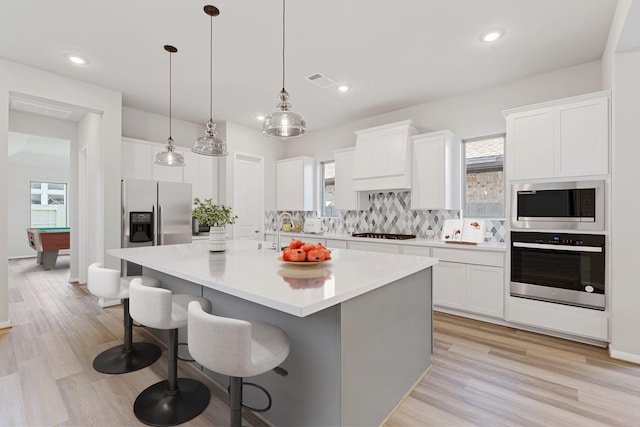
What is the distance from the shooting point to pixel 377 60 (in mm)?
3184

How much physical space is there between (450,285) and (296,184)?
10.6 ft

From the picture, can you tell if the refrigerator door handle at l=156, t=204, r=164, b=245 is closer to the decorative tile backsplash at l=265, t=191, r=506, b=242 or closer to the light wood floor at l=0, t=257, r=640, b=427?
the light wood floor at l=0, t=257, r=640, b=427

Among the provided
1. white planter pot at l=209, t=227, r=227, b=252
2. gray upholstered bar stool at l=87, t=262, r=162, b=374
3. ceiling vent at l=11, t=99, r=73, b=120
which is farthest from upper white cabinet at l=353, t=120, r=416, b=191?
ceiling vent at l=11, t=99, r=73, b=120

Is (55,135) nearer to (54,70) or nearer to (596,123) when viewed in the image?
(54,70)

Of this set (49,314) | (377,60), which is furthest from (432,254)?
(49,314)

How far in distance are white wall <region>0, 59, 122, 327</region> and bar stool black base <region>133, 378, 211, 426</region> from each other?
8.15ft

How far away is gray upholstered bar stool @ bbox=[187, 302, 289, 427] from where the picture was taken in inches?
48.9

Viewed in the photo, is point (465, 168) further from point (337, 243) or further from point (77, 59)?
point (77, 59)

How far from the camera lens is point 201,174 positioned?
5188mm

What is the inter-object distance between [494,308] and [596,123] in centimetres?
200

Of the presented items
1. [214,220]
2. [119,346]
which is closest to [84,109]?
[214,220]

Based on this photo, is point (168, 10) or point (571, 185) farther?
point (571, 185)

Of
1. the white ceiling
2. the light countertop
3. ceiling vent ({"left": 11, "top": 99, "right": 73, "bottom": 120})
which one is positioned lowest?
the light countertop

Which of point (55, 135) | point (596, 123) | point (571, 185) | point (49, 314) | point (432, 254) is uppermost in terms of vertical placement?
point (55, 135)
